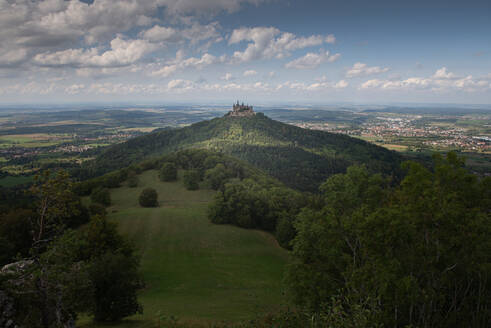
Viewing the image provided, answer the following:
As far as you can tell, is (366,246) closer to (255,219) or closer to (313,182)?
(255,219)

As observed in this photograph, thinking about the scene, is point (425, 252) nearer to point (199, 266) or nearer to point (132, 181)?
point (199, 266)

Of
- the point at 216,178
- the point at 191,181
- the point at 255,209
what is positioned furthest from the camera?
the point at 216,178

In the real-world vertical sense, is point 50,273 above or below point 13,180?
above

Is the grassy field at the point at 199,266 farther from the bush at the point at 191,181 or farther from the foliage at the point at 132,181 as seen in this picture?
the bush at the point at 191,181

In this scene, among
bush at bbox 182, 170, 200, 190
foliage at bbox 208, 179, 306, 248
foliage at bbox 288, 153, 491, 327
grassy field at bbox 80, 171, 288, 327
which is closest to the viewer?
foliage at bbox 288, 153, 491, 327

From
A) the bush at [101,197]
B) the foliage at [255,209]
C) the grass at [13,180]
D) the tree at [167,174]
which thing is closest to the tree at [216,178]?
the tree at [167,174]

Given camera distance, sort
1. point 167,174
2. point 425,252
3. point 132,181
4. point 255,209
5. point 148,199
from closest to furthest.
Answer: point 425,252, point 255,209, point 148,199, point 132,181, point 167,174

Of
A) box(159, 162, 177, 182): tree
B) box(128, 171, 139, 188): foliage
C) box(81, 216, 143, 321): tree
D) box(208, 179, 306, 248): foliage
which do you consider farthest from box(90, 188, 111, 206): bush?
box(81, 216, 143, 321): tree

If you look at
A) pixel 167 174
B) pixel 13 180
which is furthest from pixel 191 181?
pixel 13 180

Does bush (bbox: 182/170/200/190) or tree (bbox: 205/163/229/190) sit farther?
tree (bbox: 205/163/229/190)

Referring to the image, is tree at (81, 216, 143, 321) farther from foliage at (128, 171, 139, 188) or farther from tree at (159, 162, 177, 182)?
Result: tree at (159, 162, 177, 182)
